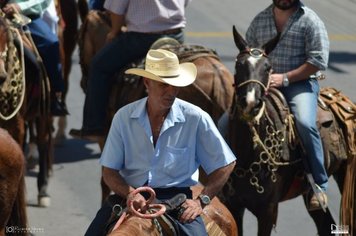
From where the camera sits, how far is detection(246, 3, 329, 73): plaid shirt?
10.2 m

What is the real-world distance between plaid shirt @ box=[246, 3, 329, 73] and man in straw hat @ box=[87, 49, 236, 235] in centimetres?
271

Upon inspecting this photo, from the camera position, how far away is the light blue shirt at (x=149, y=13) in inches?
466

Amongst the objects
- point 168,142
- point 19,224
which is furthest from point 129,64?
point 168,142

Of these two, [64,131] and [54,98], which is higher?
[54,98]

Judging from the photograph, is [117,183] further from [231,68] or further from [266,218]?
[231,68]

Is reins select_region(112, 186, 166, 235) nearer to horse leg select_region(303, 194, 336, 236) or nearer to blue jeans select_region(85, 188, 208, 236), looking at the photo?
blue jeans select_region(85, 188, 208, 236)

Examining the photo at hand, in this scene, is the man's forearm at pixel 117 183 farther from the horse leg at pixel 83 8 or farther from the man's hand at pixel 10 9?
the horse leg at pixel 83 8

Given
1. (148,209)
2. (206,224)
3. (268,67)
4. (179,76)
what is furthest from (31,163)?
(148,209)

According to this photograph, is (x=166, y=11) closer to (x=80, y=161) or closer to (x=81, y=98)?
(x=80, y=161)

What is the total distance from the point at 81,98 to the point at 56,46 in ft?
14.0

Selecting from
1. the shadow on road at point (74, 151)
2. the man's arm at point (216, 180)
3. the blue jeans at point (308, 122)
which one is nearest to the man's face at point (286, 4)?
the blue jeans at point (308, 122)

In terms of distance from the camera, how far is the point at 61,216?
41.4 feet

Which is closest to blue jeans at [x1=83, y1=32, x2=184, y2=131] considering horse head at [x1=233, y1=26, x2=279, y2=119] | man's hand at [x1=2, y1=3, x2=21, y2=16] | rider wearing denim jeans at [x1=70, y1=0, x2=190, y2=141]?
rider wearing denim jeans at [x1=70, y1=0, x2=190, y2=141]

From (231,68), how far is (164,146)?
10934 mm
